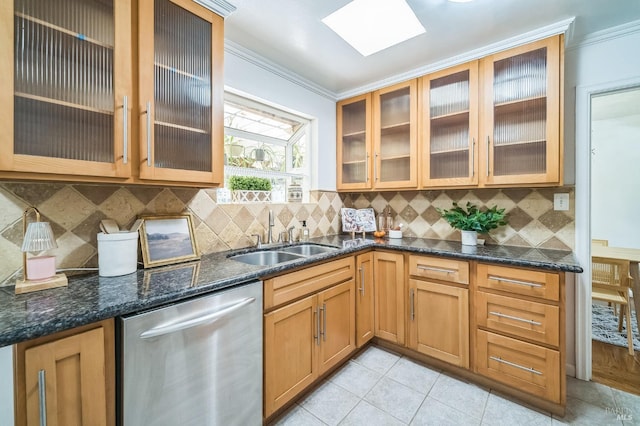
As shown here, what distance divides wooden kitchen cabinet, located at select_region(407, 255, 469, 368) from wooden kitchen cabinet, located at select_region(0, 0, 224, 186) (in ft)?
5.28

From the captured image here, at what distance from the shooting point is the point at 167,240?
1.55m

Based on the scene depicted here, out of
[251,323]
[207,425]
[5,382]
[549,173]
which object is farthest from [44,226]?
[549,173]

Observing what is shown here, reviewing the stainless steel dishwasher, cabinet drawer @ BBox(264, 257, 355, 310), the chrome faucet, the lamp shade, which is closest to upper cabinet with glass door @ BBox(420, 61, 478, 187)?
cabinet drawer @ BBox(264, 257, 355, 310)

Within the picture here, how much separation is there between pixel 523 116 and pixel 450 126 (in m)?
0.48

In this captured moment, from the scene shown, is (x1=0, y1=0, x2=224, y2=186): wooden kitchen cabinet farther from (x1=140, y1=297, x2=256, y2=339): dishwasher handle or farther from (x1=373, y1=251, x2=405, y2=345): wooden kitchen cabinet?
(x1=373, y1=251, x2=405, y2=345): wooden kitchen cabinet

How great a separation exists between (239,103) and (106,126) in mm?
1075

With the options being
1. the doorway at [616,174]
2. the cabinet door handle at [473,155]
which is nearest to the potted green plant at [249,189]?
the cabinet door handle at [473,155]

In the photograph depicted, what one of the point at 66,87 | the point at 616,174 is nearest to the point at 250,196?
the point at 66,87

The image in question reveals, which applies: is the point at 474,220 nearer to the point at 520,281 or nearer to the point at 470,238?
the point at 470,238

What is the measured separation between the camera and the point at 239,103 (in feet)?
6.73

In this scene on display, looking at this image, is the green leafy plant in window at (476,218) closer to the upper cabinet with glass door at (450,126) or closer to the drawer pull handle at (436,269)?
the upper cabinet with glass door at (450,126)

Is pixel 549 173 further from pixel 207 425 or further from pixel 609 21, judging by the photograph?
pixel 207 425

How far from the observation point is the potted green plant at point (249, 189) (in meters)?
2.07

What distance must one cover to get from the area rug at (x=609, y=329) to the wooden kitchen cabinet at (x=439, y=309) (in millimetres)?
1567
